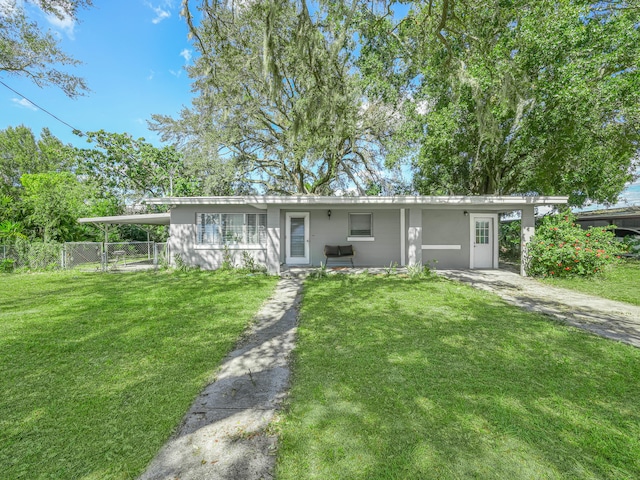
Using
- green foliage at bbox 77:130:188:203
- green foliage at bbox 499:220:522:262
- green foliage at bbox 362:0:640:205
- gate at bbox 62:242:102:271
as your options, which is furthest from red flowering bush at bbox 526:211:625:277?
green foliage at bbox 77:130:188:203

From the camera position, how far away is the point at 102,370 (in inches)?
121

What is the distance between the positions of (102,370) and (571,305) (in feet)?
25.4

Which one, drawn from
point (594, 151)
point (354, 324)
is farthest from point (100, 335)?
point (594, 151)

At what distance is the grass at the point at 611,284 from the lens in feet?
20.7

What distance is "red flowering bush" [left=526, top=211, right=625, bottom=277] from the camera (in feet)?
25.8

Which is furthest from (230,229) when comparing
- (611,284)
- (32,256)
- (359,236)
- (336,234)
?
(611,284)

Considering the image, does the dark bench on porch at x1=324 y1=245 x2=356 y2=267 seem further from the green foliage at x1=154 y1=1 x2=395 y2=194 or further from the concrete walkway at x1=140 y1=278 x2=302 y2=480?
the concrete walkway at x1=140 y1=278 x2=302 y2=480

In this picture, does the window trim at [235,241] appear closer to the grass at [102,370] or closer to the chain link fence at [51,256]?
the chain link fence at [51,256]

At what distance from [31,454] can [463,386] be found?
11.1ft

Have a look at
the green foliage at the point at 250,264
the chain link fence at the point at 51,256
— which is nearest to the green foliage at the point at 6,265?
the chain link fence at the point at 51,256

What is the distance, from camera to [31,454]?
1.90 meters

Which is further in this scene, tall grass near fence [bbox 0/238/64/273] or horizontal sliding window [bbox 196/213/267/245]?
tall grass near fence [bbox 0/238/64/273]

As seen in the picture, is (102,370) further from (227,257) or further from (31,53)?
(31,53)

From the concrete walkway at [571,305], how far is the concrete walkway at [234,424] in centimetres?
466
